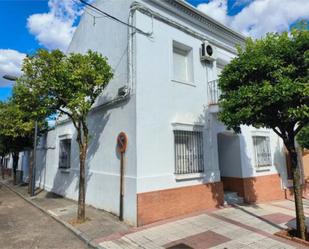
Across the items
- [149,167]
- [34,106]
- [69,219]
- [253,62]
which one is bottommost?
[69,219]

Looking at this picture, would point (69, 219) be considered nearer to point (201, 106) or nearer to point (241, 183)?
point (201, 106)

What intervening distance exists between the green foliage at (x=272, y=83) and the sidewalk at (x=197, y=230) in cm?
260

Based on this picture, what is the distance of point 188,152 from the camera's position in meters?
8.01

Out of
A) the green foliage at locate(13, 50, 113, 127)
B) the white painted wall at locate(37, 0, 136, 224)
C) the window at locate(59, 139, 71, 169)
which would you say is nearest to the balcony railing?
the white painted wall at locate(37, 0, 136, 224)

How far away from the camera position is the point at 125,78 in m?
7.68

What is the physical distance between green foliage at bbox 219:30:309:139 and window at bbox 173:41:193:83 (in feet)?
9.42

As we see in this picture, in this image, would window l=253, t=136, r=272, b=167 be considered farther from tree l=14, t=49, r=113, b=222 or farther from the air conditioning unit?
tree l=14, t=49, r=113, b=222

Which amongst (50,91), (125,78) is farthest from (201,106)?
(50,91)

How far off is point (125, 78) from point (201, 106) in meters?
2.99

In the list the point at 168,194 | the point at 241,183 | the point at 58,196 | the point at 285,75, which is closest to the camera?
the point at 285,75

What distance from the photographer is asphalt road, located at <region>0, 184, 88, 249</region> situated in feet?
18.2

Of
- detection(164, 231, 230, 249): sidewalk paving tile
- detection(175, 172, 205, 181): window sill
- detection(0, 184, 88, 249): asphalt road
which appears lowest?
detection(0, 184, 88, 249): asphalt road

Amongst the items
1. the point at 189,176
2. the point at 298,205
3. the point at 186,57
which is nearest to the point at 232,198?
the point at 189,176

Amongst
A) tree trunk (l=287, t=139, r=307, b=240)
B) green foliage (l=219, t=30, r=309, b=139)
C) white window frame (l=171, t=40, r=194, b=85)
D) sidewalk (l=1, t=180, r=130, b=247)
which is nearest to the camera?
green foliage (l=219, t=30, r=309, b=139)
